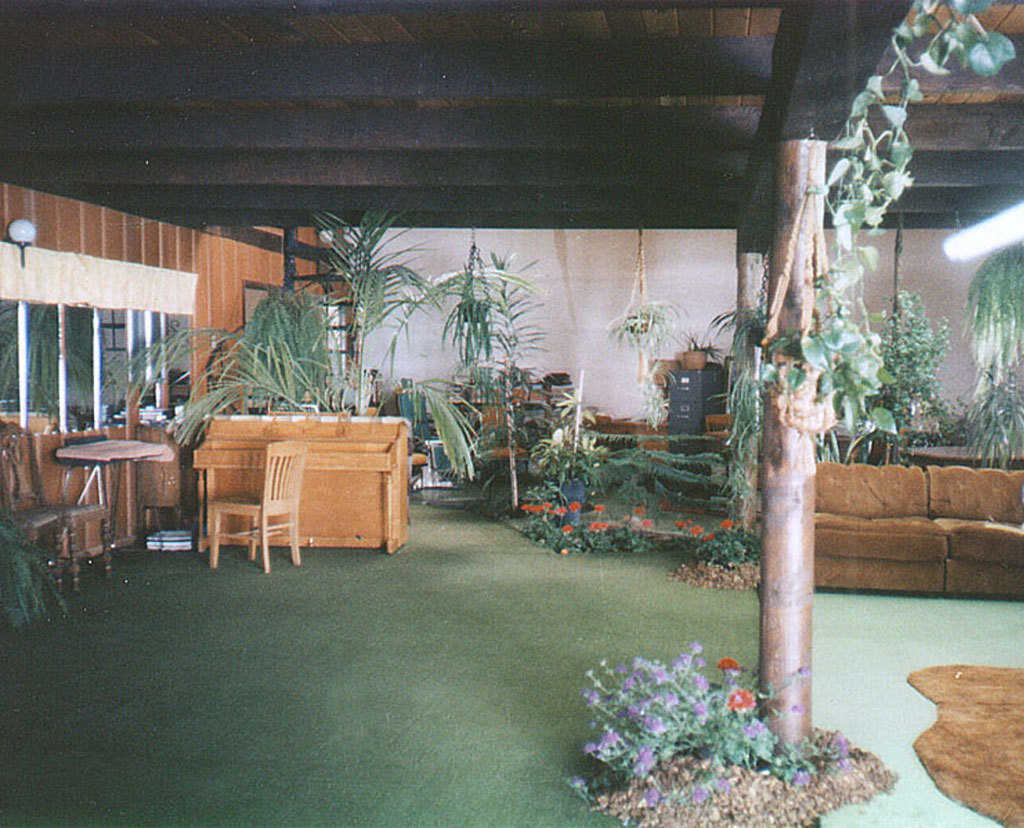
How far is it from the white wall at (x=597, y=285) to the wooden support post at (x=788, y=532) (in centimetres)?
862

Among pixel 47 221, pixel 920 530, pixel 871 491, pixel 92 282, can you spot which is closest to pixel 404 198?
pixel 92 282

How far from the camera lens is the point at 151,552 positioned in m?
7.16

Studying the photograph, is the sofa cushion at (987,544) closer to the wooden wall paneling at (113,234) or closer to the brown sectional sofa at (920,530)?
→ the brown sectional sofa at (920,530)

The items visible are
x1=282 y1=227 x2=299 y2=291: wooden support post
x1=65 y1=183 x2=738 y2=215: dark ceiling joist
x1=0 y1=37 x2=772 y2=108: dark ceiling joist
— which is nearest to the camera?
x1=0 y1=37 x2=772 y2=108: dark ceiling joist

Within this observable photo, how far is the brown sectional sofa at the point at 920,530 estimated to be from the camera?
5789 millimetres

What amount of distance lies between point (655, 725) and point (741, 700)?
31 centimetres

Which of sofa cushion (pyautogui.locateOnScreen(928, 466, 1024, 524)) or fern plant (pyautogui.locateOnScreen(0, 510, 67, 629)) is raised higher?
sofa cushion (pyautogui.locateOnScreen(928, 466, 1024, 524))

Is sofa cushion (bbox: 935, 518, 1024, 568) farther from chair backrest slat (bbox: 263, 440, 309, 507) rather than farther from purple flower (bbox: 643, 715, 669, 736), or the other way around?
chair backrest slat (bbox: 263, 440, 309, 507)

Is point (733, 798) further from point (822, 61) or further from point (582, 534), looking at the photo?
point (582, 534)

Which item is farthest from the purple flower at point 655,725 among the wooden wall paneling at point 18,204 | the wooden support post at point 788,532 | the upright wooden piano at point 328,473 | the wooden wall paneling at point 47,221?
the wooden wall paneling at point 47,221

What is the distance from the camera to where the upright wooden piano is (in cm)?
702

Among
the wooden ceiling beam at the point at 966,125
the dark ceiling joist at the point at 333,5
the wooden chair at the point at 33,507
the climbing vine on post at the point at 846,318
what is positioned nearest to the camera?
the climbing vine on post at the point at 846,318

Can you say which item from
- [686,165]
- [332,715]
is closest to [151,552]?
[332,715]

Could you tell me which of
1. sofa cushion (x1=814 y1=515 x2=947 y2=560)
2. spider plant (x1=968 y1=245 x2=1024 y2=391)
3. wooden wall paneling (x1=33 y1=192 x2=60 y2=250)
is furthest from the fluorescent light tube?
wooden wall paneling (x1=33 y1=192 x2=60 y2=250)
